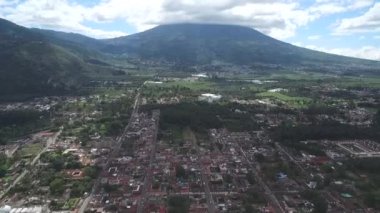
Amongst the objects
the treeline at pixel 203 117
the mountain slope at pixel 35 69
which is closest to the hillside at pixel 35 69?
the mountain slope at pixel 35 69

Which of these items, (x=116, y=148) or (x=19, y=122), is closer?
(x=116, y=148)

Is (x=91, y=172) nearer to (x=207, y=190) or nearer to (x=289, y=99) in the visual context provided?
(x=207, y=190)

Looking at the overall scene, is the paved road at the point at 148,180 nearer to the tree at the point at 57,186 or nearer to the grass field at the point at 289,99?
the tree at the point at 57,186

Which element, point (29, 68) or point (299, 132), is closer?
point (299, 132)

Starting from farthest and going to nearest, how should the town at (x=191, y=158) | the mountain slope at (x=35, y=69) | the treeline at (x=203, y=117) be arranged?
the mountain slope at (x=35, y=69), the treeline at (x=203, y=117), the town at (x=191, y=158)

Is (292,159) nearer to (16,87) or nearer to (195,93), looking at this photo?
(195,93)

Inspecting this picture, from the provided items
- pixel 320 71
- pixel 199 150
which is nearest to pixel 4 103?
pixel 199 150

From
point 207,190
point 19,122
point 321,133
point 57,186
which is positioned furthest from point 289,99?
point 57,186

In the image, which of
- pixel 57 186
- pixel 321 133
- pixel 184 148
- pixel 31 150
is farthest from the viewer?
pixel 321 133

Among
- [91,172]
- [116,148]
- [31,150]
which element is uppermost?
[91,172]

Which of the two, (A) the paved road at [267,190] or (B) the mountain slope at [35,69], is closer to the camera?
(A) the paved road at [267,190]

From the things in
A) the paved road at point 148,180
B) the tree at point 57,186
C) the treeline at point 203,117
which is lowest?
the tree at point 57,186
